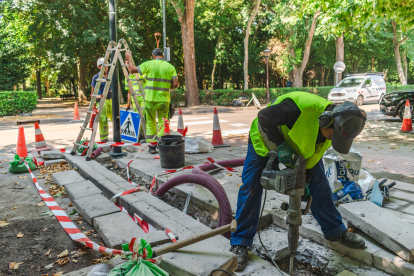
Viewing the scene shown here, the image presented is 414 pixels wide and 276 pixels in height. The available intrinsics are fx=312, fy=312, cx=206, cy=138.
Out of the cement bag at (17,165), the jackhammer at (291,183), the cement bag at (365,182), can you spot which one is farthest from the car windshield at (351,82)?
the jackhammer at (291,183)

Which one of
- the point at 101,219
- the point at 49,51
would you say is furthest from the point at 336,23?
the point at 49,51

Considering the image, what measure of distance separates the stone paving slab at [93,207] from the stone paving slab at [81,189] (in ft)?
0.52

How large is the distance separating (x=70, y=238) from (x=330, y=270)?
2532mm

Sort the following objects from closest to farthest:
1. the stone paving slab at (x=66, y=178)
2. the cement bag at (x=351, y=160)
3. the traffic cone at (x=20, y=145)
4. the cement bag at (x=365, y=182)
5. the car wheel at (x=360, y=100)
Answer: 1. the cement bag at (x=351, y=160)
2. the cement bag at (x=365, y=182)
3. the stone paving slab at (x=66, y=178)
4. the traffic cone at (x=20, y=145)
5. the car wheel at (x=360, y=100)

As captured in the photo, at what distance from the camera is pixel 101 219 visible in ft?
10.9

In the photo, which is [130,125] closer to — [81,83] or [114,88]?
[114,88]

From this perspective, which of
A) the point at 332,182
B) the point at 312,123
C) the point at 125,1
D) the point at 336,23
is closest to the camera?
the point at 312,123

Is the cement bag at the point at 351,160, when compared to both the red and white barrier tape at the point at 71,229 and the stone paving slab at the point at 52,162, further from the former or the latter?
the stone paving slab at the point at 52,162

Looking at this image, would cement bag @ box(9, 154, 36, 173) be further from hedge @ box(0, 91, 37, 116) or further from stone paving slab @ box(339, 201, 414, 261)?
hedge @ box(0, 91, 37, 116)

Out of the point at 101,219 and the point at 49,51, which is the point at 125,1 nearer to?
the point at 49,51

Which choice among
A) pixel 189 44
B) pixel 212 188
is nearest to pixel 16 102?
pixel 189 44

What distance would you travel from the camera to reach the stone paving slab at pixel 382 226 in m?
2.49

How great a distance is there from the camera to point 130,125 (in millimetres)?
7086

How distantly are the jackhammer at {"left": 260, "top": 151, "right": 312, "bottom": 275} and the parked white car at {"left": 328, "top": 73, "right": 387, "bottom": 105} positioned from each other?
1764cm
